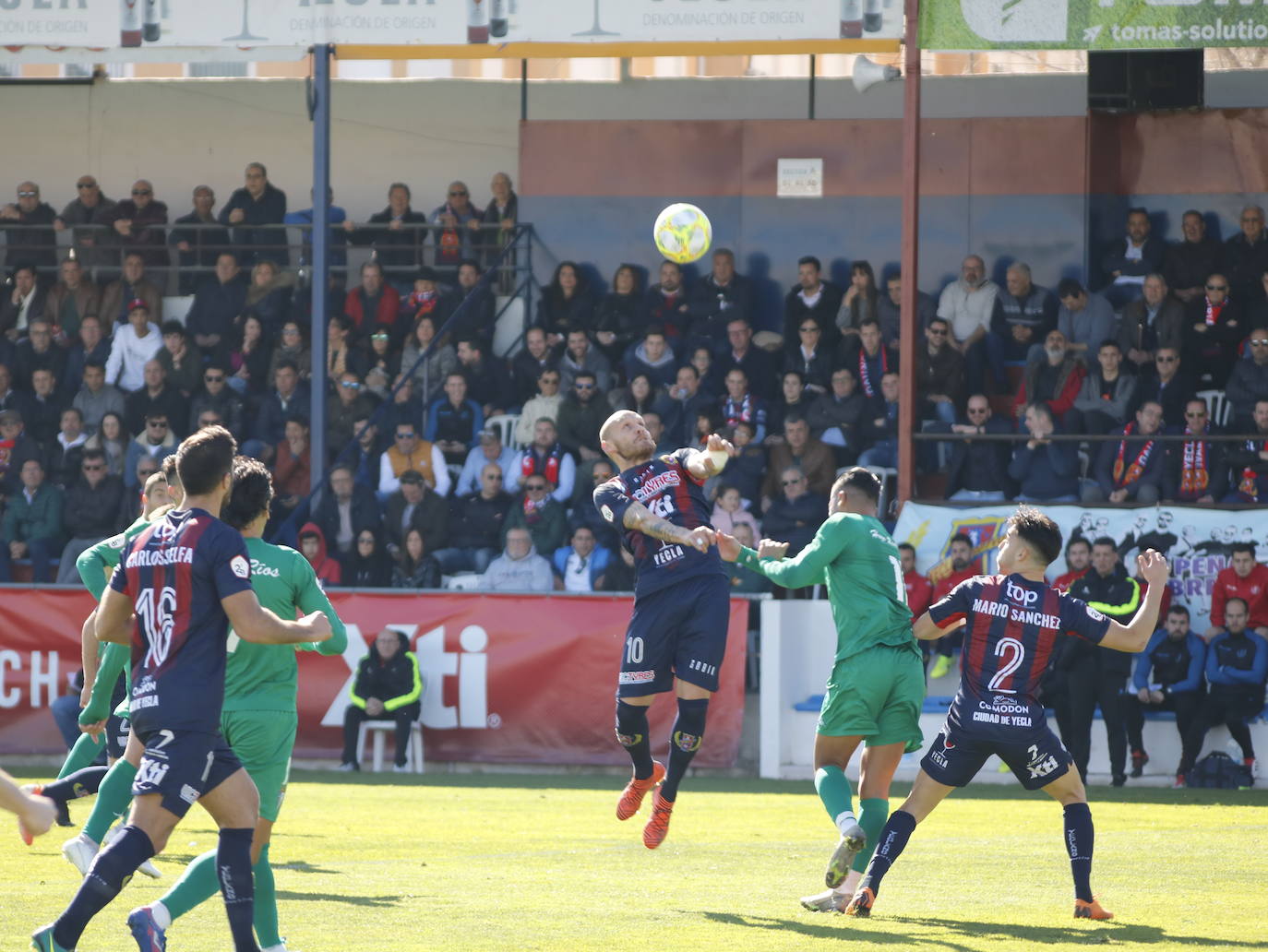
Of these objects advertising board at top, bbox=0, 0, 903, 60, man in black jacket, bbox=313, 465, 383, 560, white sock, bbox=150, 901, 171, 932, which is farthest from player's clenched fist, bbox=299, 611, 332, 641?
advertising board at top, bbox=0, 0, 903, 60

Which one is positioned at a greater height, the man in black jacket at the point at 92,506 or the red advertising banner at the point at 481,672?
the man in black jacket at the point at 92,506

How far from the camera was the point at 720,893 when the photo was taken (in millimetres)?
8750

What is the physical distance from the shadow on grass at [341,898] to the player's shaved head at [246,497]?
2275mm

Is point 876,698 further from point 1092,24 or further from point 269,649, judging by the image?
point 1092,24

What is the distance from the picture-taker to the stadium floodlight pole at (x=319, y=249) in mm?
17953

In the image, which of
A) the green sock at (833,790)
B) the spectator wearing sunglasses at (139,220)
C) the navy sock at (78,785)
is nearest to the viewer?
the green sock at (833,790)

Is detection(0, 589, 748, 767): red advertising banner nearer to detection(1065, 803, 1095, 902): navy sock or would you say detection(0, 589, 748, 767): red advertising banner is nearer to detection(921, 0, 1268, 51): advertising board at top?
detection(921, 0, 1268, 51): advertising board at top

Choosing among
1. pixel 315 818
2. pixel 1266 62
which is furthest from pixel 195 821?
pixel 1266 62

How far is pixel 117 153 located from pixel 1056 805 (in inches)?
612

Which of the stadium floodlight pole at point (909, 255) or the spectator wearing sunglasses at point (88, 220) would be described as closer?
the stadium floodlight pole at point (909, 255)

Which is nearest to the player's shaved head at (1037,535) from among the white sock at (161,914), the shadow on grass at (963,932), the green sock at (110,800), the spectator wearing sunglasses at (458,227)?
the shadow on grass at (963,932)

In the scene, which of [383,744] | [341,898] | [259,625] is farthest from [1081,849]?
[383,744]

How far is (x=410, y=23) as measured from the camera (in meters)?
17.6

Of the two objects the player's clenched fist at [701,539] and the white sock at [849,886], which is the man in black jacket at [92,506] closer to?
the player's clenched fist at [701,539]
